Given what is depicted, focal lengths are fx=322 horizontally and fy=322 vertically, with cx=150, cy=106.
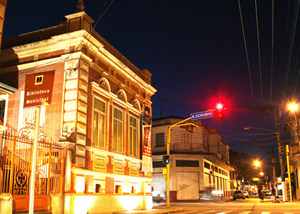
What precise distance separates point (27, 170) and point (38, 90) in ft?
18.6

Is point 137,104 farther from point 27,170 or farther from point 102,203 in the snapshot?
point 27,170

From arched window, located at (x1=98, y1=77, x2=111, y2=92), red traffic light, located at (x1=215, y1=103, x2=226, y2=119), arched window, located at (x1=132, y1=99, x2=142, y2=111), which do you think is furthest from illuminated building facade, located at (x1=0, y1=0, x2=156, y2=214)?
red traffic light, located at (x1=215, y1=103, x2=226, y2=119)

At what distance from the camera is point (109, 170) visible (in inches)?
792

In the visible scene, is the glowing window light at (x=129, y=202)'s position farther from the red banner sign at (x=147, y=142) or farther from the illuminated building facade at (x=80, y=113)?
the red banner sign at (x=147, y=142)

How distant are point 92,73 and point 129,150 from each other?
22.5 feet

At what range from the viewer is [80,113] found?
56.6ft

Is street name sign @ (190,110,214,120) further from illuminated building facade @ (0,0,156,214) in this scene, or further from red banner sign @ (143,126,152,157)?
illuminated building facade @ (0,0,156,214)

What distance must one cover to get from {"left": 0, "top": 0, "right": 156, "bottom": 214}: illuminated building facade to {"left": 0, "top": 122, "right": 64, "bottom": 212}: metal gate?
2.8 inches

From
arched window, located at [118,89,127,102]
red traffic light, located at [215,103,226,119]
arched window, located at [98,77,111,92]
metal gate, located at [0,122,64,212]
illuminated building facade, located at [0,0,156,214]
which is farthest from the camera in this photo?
arched window, located at [118,89,127,102]

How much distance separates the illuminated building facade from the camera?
53.4 ft

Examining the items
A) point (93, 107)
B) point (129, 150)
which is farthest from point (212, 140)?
point (93, 107)

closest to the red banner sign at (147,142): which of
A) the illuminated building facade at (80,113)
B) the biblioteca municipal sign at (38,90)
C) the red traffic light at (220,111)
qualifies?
the illuminated building facade at (80,113)

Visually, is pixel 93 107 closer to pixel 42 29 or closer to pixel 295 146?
pixel 42 29

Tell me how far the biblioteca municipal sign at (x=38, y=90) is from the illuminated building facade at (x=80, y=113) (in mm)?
5545
